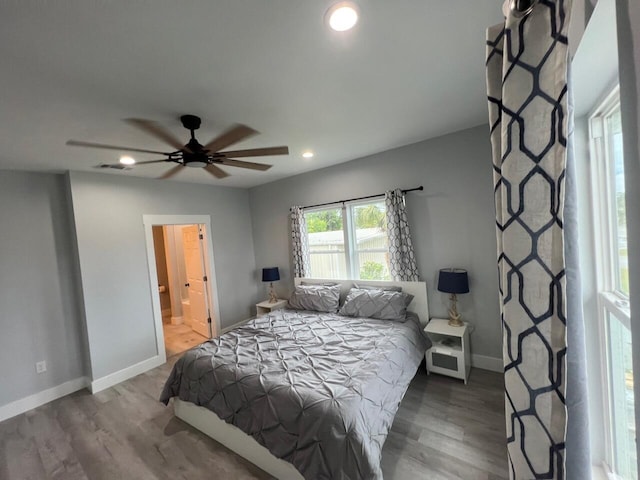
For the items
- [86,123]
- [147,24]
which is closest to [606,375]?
[147,24]

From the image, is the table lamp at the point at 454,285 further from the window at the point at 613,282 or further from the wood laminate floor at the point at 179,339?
the wood laminate floor at the point at 179,339

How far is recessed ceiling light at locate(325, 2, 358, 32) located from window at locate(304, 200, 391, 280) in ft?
7.83

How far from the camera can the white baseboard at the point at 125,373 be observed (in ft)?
10.00

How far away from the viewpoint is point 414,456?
6.11 feet

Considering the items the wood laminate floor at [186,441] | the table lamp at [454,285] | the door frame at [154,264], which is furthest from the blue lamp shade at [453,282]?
the door frame at [154,264]

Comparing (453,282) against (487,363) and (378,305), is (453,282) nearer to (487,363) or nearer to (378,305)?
(378,305)

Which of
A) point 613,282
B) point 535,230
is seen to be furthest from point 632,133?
point 613,282

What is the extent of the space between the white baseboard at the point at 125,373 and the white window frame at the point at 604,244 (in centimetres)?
436

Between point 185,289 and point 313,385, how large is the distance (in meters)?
4.64

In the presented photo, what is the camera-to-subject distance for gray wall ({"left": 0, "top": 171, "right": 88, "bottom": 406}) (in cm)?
276

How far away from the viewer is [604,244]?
1.35 m

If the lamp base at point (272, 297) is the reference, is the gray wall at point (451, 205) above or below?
above

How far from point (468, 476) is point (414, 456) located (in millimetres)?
335

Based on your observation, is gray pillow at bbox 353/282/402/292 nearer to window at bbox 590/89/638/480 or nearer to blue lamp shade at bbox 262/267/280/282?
blue lamp shade at bbox 262/267/280/282
